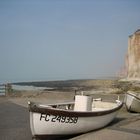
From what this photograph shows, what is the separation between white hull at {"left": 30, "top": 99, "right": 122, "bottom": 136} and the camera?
9.10 meters

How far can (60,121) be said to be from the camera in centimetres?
939

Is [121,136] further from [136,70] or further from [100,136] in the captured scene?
[136,70]

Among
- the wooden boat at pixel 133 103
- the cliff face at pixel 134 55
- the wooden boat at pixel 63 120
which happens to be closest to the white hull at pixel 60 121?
the wooden boat at pixel 63 120

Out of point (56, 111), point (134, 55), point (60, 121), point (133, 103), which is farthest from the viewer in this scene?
point (134, 55)

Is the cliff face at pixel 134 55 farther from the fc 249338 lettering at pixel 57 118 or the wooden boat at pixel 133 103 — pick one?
the fc 249338 lettering at pixel 57 118

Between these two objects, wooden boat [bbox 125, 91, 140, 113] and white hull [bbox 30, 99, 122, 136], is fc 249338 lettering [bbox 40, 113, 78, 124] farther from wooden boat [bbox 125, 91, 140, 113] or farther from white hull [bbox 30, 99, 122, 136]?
wooden boat [bbox 125, 91, 140, 113]

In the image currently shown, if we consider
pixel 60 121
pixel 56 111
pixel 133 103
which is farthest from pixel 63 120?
pixel 133 103

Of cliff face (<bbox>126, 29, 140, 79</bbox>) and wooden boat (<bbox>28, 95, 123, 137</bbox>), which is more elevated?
cliff face (<bbox>126, 29, 140, 79</bbox>)

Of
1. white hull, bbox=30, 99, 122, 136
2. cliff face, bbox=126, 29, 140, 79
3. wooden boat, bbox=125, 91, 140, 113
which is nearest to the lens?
white hull, bbox=30, 99, 122, 136

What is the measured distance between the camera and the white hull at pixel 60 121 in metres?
9.10

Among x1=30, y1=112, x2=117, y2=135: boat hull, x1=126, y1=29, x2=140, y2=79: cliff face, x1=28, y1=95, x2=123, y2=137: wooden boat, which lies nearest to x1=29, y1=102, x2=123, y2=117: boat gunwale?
x1=28, y1=95, x2=123, y2=137: wooden boat

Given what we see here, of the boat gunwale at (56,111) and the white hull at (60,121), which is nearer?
the boat gunwale at (56,111)

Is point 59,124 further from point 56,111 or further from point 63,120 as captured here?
point 56,111

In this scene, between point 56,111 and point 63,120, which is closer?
point 56,111
